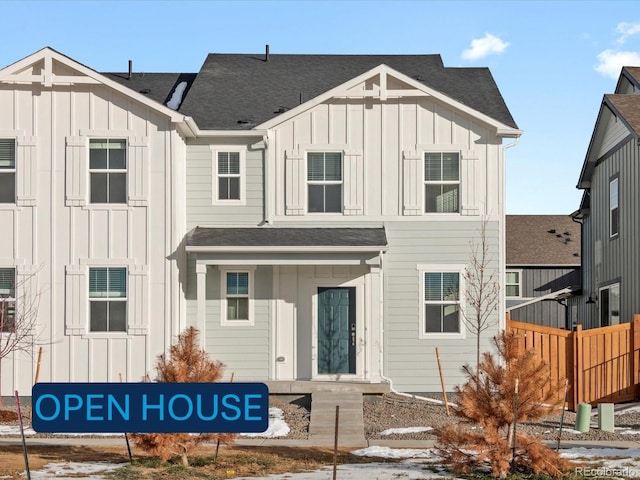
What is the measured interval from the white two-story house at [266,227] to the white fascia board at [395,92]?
A: 1.7 inches

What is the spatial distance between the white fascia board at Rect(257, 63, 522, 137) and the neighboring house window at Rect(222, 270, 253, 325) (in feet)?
10.8

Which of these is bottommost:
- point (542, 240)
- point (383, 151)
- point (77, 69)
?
point (542, 240)

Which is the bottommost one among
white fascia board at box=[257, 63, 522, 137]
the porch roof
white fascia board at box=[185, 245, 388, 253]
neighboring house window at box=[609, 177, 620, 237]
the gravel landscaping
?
the gravel landscaping

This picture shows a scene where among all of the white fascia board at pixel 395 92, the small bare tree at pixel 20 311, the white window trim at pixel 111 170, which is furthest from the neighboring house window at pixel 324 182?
the small bare tree at pixel 20 311

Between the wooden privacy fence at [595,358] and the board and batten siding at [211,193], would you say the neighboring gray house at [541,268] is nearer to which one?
the wooden privacy fence at [595,358]

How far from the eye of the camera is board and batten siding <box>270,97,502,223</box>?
22.8 m

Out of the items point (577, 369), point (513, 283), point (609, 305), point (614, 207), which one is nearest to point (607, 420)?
point (577, 369)

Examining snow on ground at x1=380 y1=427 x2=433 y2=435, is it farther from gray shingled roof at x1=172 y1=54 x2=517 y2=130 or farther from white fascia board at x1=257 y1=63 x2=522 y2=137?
gray shingled roof at x1=172 y1=54 x2=517 y2=130

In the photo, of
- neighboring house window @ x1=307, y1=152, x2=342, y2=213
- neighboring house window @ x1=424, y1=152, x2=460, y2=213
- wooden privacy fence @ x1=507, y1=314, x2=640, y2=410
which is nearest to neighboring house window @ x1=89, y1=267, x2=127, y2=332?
neighboring house window @ x1=307, y1=152, x2=342, y2=213

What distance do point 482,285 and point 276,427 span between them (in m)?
6.26

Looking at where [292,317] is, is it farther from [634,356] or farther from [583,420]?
[634,356]

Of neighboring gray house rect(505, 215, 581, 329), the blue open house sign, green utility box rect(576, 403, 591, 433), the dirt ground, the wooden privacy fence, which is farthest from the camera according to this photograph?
neighboring gray house rect(505, 215, 581, 329)

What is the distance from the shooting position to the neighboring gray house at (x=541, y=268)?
152ft

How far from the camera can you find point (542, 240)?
47.9 metres
